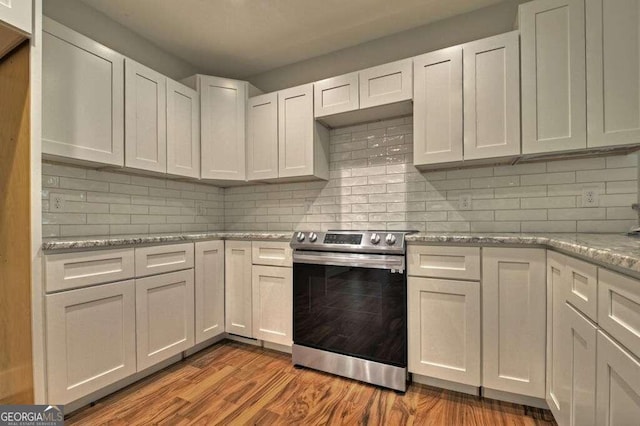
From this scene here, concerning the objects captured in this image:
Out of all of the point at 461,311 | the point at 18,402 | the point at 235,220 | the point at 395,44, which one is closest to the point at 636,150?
the point at 461,311

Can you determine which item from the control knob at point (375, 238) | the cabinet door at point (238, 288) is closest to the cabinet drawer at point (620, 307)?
the control knob at point (375, 238)

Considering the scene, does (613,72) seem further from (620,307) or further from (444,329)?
(444,329)

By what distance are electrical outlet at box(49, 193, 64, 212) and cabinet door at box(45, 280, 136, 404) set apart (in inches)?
27.4

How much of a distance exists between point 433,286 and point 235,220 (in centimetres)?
217

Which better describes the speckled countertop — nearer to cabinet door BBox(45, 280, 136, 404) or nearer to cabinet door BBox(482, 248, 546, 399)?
cabinet door BBox(482, 248, 546, 399)

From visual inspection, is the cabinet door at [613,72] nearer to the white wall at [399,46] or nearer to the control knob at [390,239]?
the white wall at [399,46]

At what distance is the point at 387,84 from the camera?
2146 millimetres

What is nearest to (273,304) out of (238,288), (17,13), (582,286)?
(238,288)

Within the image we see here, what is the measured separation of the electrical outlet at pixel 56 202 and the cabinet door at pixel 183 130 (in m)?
0.70

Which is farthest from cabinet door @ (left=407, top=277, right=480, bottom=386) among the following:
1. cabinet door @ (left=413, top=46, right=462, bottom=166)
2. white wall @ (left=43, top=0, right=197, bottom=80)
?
white wall @ (left=43, top=0, right=197, bottom=80)

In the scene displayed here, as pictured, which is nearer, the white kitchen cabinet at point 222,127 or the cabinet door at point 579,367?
the cabinet door at point 579,367

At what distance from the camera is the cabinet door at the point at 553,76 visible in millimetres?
1679

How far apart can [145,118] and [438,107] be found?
2.15 m

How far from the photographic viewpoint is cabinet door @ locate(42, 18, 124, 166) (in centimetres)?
168
